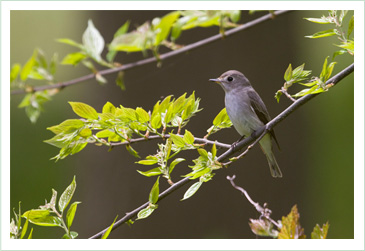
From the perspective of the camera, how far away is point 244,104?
1953 mm

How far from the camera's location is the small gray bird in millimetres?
1847

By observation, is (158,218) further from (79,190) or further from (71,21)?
(71,21)

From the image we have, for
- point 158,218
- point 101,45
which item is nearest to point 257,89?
point 158,218

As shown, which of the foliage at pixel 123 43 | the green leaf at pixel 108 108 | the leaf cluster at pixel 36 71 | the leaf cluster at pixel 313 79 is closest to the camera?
the foliage at pixel 123 43

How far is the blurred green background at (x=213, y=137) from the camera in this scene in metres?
1.99

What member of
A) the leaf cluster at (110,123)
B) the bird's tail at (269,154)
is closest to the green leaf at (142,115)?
the leaf cluster at (110,123)

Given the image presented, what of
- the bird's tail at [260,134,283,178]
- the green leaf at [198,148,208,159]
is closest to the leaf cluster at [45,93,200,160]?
the green leaf at [198,148,208,159]

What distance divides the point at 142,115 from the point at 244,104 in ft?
2.57

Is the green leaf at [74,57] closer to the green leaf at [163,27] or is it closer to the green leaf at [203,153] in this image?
the green leaf at [163,27]

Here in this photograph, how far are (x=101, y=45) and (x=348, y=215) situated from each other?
136 cm

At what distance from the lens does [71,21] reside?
1.96m

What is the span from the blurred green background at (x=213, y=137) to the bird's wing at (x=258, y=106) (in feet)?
0.11

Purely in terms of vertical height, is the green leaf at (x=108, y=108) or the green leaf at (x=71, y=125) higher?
the green leaf at (x=108, y=108)

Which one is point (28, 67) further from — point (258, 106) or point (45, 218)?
point (258, 106)
